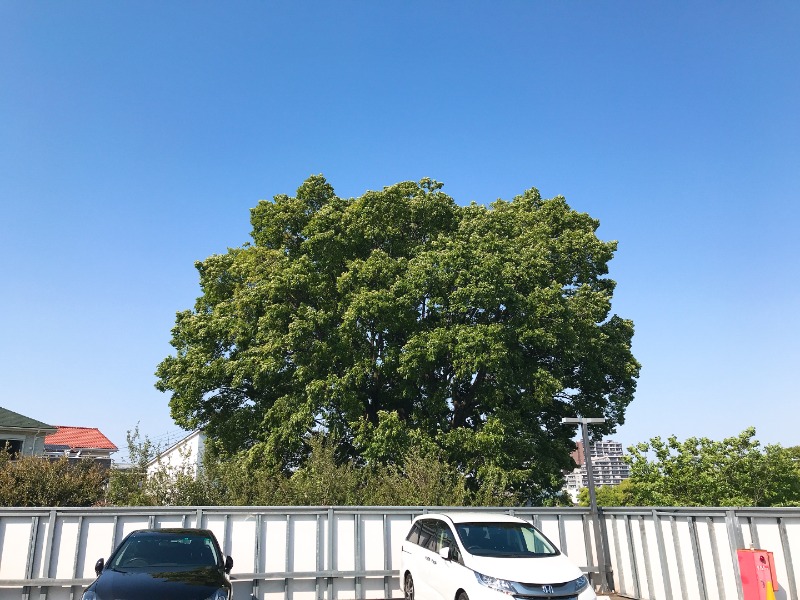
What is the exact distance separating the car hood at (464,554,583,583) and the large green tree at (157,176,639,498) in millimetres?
12688

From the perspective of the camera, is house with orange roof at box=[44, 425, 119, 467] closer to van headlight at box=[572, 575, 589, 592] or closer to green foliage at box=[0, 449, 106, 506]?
green foliage at box=[0, 449, 106, 506]

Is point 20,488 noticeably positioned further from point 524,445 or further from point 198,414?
point 524,445

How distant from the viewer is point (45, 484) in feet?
69.4

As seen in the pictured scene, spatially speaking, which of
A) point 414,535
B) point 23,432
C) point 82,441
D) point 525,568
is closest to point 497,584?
point 525,568

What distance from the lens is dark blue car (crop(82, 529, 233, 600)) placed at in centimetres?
850

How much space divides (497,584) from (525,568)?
62cm

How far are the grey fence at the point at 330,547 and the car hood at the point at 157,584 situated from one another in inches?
168

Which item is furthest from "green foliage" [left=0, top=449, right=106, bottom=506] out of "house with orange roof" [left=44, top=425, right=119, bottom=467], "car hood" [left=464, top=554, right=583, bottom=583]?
"house with orange roof" [left=44, top=425, right=119, bottom=467]

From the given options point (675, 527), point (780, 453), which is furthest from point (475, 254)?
point (780, 453)

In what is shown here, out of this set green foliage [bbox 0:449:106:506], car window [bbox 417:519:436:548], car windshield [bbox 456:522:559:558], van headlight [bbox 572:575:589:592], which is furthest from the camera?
green foliage [bbox 0:449:106:506]

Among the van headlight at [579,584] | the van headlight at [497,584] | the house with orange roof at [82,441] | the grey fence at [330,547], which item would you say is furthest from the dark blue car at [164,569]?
the house with orange roof at [82,441]

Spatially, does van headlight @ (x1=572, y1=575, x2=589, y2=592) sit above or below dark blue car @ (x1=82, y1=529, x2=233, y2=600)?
below

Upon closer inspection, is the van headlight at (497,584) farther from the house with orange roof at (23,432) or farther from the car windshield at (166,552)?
the house with orange roof at (23,432)

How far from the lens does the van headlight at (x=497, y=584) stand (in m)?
9.06
